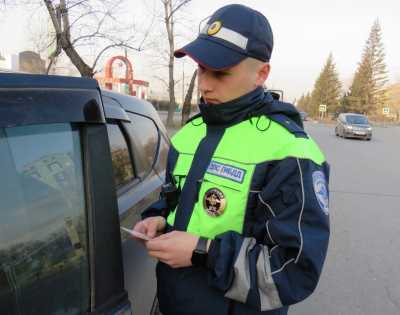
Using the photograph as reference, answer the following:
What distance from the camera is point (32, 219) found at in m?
1.09

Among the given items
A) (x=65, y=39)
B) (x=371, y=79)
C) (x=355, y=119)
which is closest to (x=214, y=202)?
(x=65, y=39)

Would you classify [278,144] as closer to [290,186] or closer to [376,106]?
[290,186]

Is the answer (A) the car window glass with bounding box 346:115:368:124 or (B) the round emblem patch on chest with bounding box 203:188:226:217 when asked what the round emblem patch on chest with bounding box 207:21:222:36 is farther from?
(A) the car window glass with bounding box 346:115:368:124

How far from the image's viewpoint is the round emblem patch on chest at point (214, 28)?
1.32 metres

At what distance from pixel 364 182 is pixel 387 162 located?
4.21 m

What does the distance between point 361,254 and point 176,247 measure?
3.70 m

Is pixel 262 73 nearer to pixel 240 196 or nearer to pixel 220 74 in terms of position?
pixel 220 74

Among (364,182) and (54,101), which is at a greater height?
(54,101)

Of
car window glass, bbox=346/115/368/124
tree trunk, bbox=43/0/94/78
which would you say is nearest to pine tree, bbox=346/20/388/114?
car window glass, bbox=346/115/368/124

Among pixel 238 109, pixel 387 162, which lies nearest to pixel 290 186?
pixel 238 109

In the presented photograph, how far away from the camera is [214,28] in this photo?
1.34 metres

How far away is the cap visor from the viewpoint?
50.1 inches

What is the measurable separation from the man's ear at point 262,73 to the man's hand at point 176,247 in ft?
1.92

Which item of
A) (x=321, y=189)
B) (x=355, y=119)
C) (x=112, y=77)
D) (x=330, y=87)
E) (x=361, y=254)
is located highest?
(x=330, y=87)
